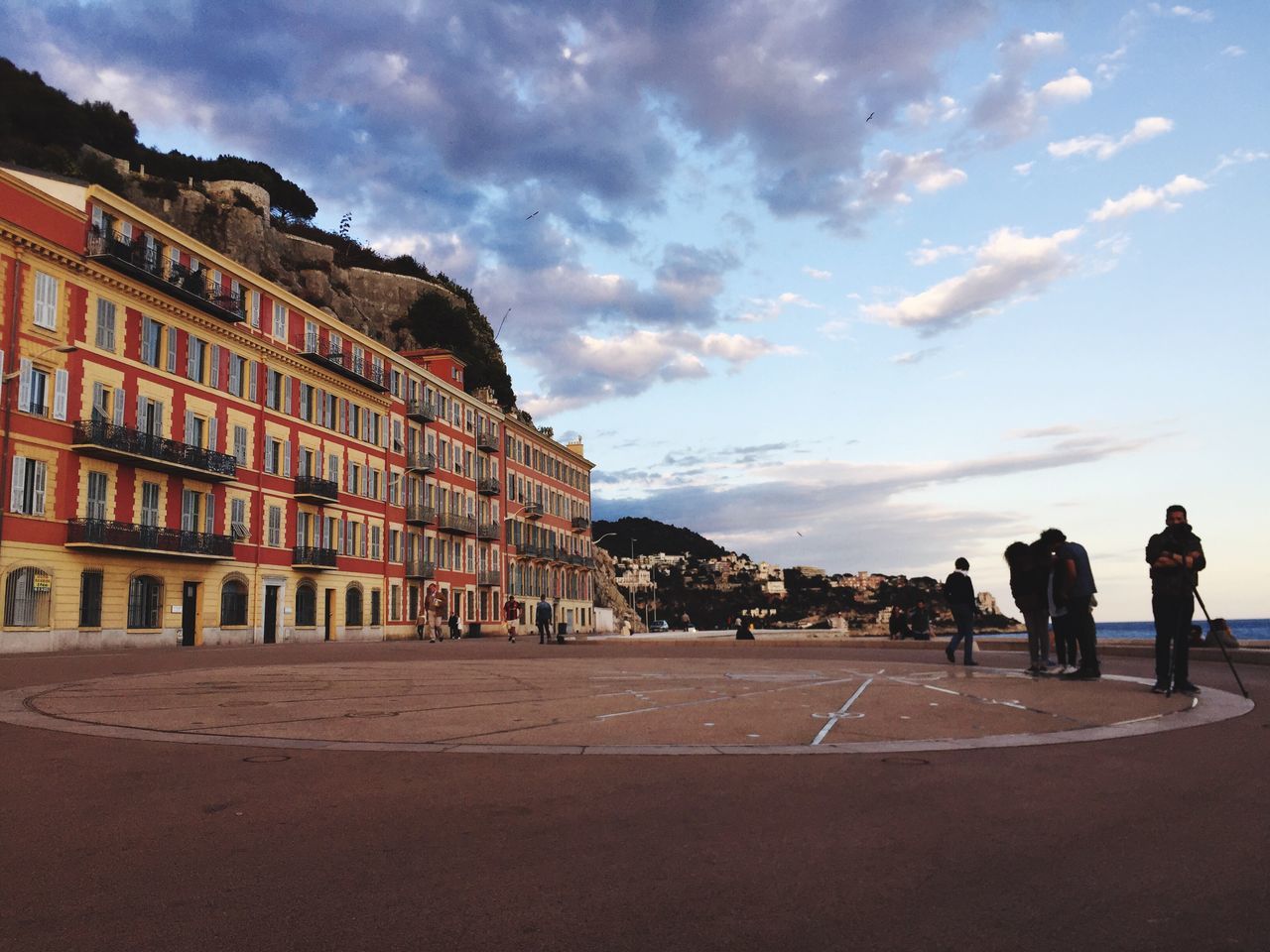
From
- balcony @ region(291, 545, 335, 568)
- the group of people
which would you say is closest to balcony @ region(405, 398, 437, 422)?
balcony @ region(291, 545, 335, 568)

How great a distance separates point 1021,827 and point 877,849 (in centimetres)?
85

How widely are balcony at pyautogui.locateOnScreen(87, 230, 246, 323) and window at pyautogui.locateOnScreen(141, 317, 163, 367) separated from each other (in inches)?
53.5

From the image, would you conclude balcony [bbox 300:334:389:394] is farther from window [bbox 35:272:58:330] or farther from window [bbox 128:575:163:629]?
window [bbox 35:272:58:330]

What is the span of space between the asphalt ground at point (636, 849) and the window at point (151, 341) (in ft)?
110

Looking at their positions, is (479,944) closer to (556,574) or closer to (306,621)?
(306,621)

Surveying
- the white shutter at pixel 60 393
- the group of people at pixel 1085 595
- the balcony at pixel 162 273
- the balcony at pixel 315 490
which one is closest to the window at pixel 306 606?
the balcony at pixel 315 490

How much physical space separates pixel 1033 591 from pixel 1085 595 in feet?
5.43

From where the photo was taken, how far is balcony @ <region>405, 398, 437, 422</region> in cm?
5781

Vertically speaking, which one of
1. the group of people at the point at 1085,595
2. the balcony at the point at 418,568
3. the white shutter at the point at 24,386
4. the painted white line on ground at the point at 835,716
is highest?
the white shutter at the point at 24,386

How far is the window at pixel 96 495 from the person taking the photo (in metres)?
34.3

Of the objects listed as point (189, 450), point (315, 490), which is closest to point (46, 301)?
point (189, 450)

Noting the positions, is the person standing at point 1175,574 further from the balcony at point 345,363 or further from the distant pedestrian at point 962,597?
the balcony at point 345,363

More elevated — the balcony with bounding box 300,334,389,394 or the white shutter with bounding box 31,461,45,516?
the balcony with bounding box 300,334,389,394

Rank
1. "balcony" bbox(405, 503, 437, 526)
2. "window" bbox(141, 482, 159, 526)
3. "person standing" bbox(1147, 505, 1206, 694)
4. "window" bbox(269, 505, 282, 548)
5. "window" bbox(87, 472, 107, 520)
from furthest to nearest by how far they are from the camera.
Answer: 1. "balcony" bbox(405, 503, 437, 526)
2. "window" bbox(269, 505, 282, 548)
3. "window" bbox(141, 482, 159, 526)
4. "window" bbox(87, 472, 107, 520)
5. "person standing" bbox(1147, 505, 1206, 694)
